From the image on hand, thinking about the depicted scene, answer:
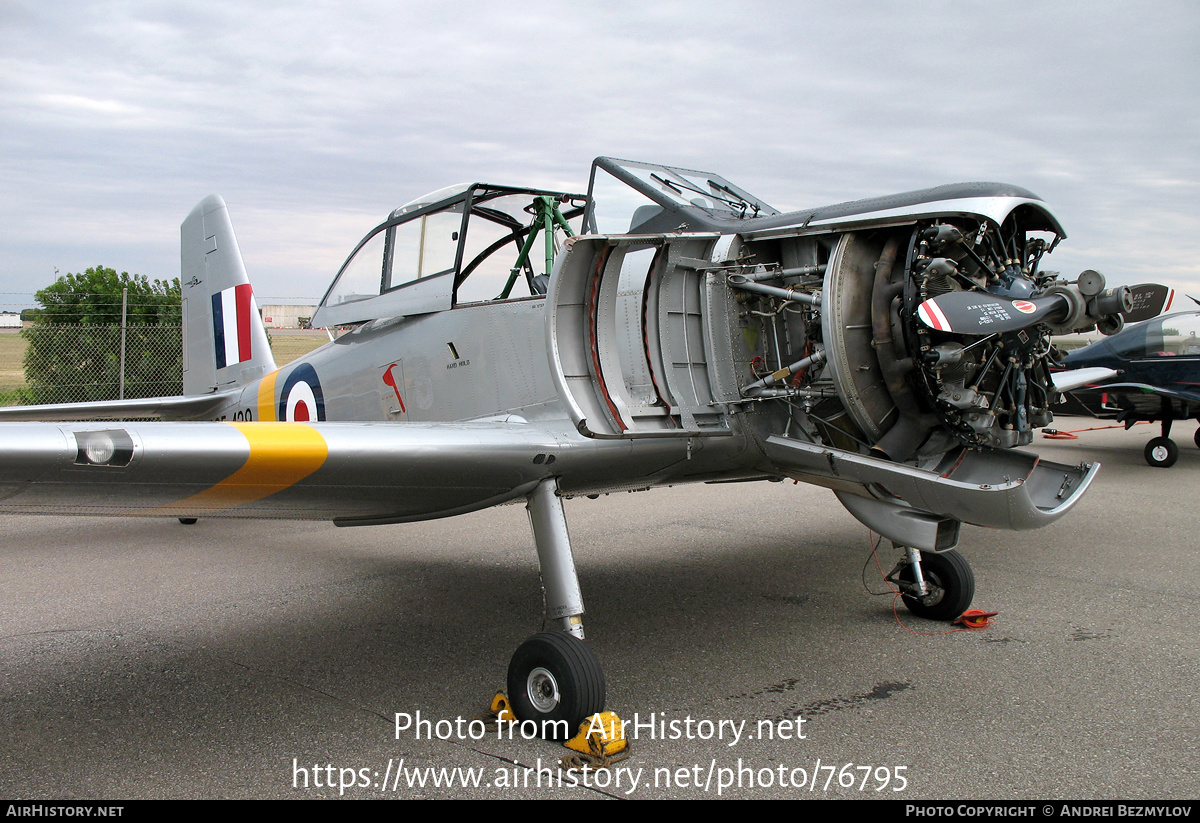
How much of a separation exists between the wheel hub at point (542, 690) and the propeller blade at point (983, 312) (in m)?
1.98

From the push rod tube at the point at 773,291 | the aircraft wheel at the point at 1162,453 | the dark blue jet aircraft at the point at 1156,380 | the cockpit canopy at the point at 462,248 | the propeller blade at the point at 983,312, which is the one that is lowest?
the aircraft wheel at the point at 1162,453

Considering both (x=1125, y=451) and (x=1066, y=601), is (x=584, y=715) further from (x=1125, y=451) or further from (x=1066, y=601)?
(x=1125, y=451)

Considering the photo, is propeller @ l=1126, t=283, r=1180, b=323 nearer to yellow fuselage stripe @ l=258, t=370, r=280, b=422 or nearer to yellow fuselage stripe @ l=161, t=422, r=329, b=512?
yellow fuselage stripe @ l=161, t=422, r=329, b=512

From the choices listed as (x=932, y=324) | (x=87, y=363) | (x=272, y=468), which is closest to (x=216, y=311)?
(x=272, y=468)

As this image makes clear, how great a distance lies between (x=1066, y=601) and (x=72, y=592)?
6.14m

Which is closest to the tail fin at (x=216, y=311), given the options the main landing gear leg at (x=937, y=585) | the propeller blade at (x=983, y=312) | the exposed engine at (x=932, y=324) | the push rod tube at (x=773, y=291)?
the push rod tube at (x=773, y=291)

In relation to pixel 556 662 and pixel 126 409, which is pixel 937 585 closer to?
pixel 556 662

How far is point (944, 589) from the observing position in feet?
15.8

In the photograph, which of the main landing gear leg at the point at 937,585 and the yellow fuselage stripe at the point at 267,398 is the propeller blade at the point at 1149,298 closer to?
the main landing gear leg at the point at 937,585

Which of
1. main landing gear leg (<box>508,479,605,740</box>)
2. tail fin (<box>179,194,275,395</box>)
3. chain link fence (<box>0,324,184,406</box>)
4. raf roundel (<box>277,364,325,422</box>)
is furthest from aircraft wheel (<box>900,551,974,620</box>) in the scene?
chain link fence (<box>0,324,184,406</box>)

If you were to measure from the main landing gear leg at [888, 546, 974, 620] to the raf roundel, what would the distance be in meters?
3.75

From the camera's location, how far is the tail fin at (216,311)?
24.3ft

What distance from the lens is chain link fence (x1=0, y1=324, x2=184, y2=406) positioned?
12.3m

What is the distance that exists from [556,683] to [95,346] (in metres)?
11.6
